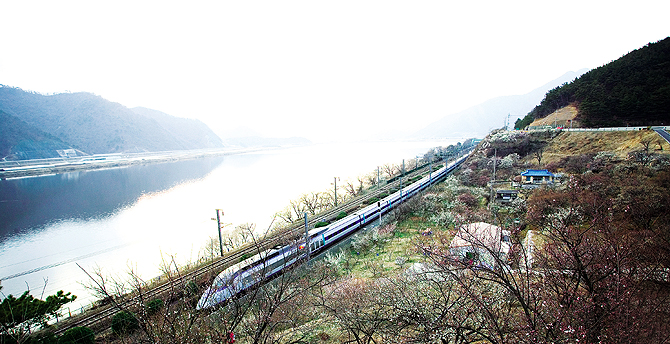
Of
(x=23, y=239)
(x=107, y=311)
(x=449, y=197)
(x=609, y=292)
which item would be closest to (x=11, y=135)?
(x=23, y=239)

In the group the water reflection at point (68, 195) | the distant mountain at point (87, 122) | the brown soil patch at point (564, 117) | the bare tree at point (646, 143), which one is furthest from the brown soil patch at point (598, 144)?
the distant mountain at point (87, 122)

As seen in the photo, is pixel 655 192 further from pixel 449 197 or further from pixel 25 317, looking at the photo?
pixel 25 317

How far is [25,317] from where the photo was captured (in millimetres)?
8727

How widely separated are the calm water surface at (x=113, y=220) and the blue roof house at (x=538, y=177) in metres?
25.3

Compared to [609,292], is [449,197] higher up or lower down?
lower down

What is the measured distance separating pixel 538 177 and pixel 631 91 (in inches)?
986

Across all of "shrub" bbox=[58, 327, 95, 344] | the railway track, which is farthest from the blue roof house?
"shrub" bbox=[58, 327, 95, 344]

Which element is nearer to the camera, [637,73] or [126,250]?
[126,250]

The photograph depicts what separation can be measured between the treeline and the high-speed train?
95.5ft

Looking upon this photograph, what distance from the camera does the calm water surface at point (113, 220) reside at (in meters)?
19.9

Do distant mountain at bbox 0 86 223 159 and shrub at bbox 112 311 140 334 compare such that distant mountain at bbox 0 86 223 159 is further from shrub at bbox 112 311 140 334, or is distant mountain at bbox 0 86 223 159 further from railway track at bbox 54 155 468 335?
Result: shrub at bbox 112 311 140 334

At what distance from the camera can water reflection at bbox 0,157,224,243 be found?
31.7m

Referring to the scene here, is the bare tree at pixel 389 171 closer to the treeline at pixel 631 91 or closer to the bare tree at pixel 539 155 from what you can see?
the bare tree at pixel 539 155

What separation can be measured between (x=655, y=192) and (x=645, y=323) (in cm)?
1323
